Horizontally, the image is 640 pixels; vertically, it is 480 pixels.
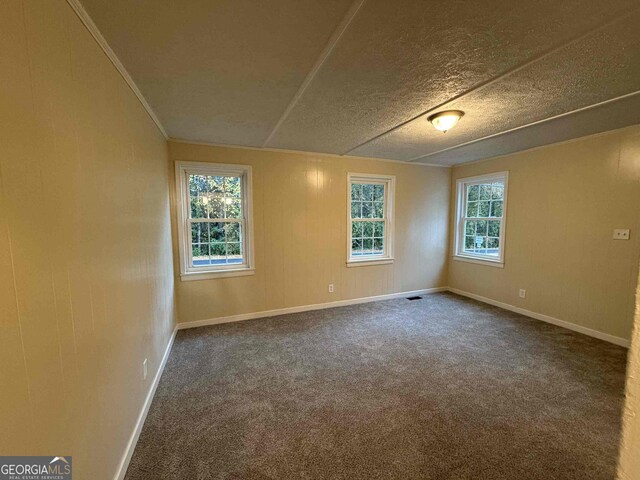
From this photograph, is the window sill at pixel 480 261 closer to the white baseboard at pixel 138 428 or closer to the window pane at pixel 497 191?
the window pane at pixel 497 191

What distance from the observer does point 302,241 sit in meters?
4.00

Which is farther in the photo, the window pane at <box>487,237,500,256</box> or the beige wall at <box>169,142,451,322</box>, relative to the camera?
the window pane at <box>487,237,500,256</box>

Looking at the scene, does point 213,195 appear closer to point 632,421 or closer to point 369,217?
point 369,217

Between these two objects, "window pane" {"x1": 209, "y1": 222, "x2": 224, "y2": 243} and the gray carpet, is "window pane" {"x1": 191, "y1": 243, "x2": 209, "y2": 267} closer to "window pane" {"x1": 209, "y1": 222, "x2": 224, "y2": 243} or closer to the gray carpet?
"window pane" {"x1": 209, "y1": 222, "x2": 224, "y2": 243}

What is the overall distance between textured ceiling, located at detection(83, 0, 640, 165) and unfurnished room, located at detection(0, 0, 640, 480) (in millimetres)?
16

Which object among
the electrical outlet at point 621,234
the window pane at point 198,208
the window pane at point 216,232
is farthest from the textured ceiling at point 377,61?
the window pane at point 216,232

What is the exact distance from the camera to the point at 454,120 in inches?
96.3

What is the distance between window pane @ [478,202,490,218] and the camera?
176 inches

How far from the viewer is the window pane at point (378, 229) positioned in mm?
4613

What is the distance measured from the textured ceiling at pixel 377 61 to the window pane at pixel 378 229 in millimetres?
1938

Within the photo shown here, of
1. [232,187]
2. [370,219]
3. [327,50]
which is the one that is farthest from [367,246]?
[327,50]

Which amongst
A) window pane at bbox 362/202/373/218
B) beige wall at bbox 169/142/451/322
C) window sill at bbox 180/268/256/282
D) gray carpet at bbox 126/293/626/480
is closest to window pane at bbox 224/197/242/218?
beige wall at bbox 169/142/451/322

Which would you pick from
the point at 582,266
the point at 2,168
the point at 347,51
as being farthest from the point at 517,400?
the point at 2,168

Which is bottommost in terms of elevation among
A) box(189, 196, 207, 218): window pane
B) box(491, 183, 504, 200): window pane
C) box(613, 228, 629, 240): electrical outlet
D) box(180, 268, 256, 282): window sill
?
box(180, 268, 256, 282): window sill
